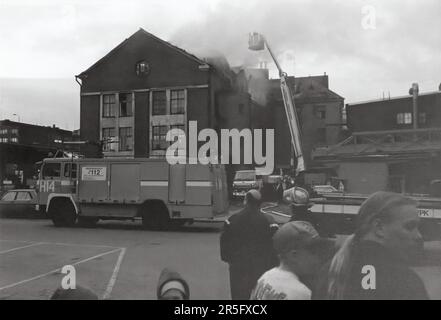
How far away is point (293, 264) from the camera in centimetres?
159

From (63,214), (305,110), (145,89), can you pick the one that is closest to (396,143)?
(305,110)

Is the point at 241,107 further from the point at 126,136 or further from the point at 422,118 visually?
the point at 422,118

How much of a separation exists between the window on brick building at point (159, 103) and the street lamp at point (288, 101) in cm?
65

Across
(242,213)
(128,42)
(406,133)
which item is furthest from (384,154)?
(128,42)

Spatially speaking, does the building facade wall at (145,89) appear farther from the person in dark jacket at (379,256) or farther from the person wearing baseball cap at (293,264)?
the person in dark jacket at (379,256)

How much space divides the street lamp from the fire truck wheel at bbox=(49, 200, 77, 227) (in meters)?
7.16

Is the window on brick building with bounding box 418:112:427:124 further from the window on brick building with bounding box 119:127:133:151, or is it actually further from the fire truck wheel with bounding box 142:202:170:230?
the fire truck wheel with bounding box 142:202:170:230

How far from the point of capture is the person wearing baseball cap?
1.50 meters

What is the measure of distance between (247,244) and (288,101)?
0.94 m

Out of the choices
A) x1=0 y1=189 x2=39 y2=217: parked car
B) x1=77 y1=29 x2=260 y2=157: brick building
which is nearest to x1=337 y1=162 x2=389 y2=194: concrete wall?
x1=77 y1=29 x2=260 y2=157: brick building
